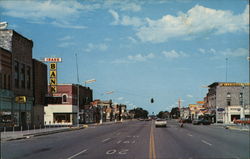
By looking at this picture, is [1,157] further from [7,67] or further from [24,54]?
[24,54]

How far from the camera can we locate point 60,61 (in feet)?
208

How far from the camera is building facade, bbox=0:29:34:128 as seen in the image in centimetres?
5153

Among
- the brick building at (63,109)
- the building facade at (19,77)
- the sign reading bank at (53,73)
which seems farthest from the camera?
the brick building at (63,109)

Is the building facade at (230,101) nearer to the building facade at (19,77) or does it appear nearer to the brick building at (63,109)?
the brick building at (63,109)

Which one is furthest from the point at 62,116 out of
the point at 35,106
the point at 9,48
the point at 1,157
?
Result: the point at 1,157

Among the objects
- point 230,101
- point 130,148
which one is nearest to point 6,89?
point 130,148

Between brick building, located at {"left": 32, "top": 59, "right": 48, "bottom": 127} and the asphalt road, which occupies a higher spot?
brick building, located at {"left": 32, "top": 59, "right": 48, "bottom": 127}

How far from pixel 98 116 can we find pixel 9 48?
8849 cm

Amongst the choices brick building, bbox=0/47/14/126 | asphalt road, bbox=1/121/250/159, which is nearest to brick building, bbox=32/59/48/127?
brick building, bbox=0/47/14/126

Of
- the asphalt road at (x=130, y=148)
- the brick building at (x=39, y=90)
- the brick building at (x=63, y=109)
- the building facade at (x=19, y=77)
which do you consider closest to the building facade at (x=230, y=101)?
the brick building at (x=63, y=109)

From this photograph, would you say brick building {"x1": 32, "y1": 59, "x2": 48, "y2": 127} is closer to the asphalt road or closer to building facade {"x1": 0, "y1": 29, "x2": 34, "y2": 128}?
building facade {"x1": 0, "y1": 29, "x2": 34, "y2": 128}

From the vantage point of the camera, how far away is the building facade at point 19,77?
5153 cm

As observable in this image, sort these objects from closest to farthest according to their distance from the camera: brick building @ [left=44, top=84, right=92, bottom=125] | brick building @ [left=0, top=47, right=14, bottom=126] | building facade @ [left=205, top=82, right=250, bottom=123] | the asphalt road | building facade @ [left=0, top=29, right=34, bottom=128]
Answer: the asphalt road → brick building @ [left=0, top=47, right=14, bottom=126] → building facade @ [left=0, top=29, right=34, bottom=128] → brick building @ [left=44, top=84, right=92, bottom=125] → building facade @ [left=205, top=82, right=250, bottom=123]

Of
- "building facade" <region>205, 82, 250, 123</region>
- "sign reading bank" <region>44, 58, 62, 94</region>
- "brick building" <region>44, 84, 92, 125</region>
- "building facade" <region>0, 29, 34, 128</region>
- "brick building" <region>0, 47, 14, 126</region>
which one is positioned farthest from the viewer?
"building facade" <region>205, 82, 250, 123</region>
